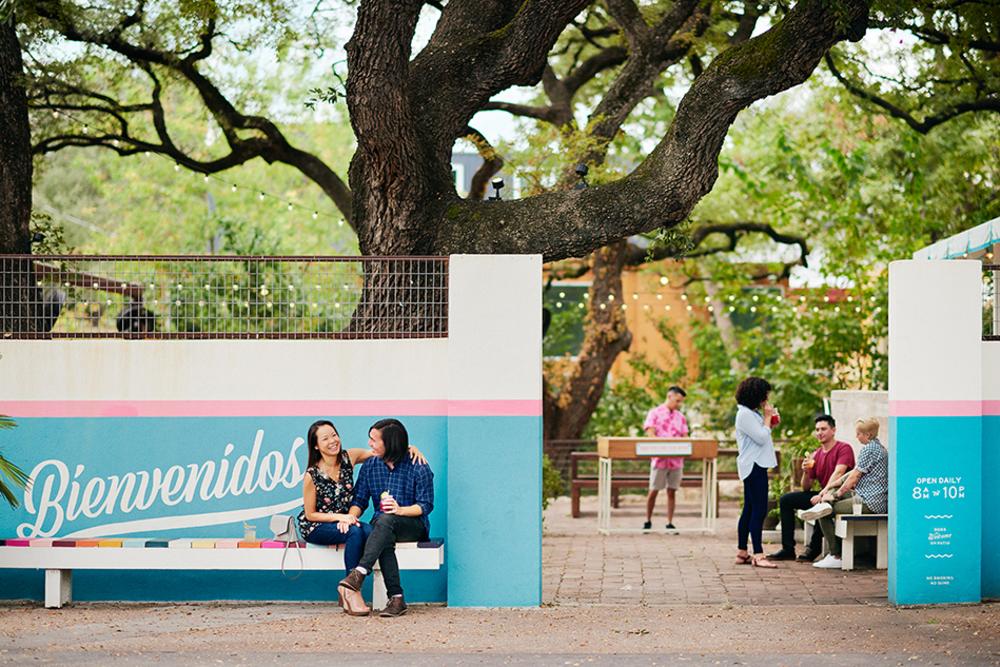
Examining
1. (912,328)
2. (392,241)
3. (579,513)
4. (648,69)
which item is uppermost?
(648,69)

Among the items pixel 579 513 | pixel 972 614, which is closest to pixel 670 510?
pixel 579 513

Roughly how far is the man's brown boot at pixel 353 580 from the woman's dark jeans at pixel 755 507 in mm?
4405

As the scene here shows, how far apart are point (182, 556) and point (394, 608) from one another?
1.63 meters

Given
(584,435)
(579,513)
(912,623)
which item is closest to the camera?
(912,623)

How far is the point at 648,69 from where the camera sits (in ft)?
56.6

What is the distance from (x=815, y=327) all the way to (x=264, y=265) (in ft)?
40.8

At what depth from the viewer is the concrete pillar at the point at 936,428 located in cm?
1090

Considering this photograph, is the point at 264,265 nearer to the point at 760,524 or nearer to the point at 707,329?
the point at 760,524

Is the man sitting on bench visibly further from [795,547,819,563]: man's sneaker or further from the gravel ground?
the gravel ground

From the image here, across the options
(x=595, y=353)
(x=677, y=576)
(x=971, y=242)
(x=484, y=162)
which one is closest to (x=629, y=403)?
(x=595, y=353)

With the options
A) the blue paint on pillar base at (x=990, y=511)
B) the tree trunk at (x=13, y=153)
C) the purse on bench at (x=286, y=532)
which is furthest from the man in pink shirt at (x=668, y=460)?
the tree trunk at (x=13, y=153)

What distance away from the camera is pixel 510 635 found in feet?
31.9

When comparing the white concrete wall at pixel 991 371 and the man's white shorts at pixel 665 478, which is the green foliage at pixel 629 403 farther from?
the white concrete wall at pixel 991 371

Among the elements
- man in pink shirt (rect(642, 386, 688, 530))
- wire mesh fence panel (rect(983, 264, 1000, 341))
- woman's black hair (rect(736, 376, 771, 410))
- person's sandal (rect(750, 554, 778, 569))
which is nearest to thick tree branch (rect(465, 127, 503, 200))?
man in pink shirt (rect(642, 386, 688, 530))
